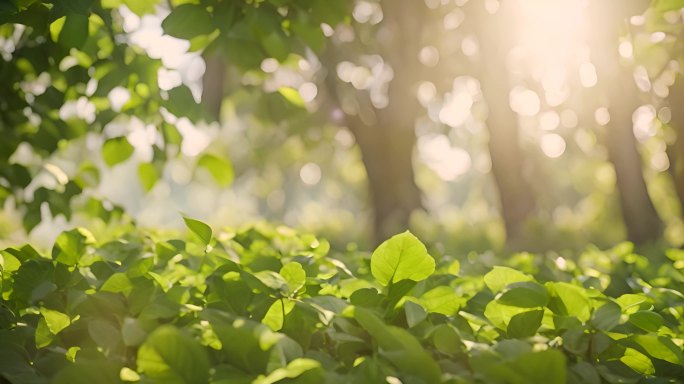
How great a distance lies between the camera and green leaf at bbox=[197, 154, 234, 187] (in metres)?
3.24

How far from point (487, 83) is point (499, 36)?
1.23 m

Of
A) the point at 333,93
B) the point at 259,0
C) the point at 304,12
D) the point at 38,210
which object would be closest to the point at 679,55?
the point at 304,12

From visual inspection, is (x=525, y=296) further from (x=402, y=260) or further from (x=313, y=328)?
(x=313, y=328)

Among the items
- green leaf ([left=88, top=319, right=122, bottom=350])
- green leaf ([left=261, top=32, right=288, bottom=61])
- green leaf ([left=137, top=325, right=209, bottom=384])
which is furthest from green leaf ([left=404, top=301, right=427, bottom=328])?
green leaf ([left=261, top=32, right=288, bottom=61])

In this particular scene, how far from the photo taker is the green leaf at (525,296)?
1.63 metres

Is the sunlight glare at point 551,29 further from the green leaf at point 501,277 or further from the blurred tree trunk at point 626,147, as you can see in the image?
the green leaf at point 501,277

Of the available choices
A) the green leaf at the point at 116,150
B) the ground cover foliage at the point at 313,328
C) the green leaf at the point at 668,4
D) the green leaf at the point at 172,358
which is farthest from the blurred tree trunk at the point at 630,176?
the green leaf at the point at 172,358

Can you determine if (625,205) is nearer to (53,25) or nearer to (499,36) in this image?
(499,36)

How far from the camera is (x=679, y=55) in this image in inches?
151

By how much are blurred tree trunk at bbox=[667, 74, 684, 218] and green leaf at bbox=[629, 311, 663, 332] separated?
295 centimetres

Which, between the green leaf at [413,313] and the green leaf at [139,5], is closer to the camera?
the green leaf at [413,313]

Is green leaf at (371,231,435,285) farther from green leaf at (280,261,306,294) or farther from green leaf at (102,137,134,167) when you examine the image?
green leaf at (102,137,134,167)

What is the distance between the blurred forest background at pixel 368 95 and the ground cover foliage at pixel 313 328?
1147 millimetres

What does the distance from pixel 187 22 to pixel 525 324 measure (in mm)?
1795
